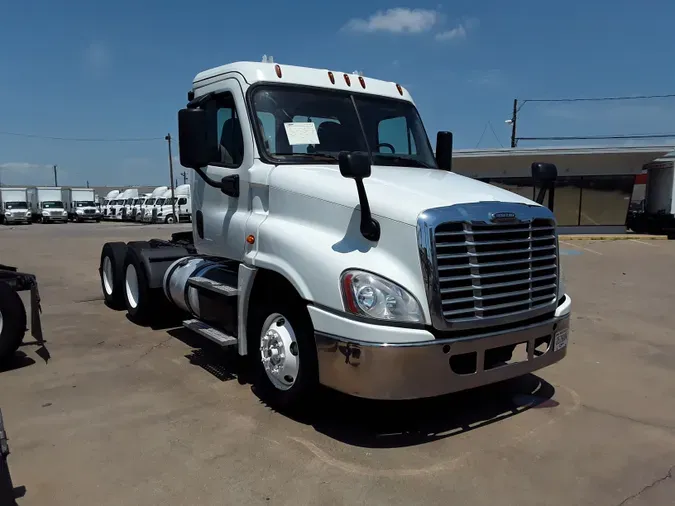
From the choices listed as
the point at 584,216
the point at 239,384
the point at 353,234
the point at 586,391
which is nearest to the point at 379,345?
the point at 353,234

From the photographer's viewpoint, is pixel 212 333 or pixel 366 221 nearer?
pixel 366 221

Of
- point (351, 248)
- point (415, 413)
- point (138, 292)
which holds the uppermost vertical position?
point (351, 248)

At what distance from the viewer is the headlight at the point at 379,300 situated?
3.57m

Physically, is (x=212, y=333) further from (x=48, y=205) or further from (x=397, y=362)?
(x=48, y=205)

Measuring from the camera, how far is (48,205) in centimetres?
4644

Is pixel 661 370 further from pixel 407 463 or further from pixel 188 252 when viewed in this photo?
pixel 188 252

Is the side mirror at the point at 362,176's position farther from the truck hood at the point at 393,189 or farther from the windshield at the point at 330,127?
the windshield at the point at 330,127

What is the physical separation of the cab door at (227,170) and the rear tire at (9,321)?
1.87 meters

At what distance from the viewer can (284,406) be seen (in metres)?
4.31

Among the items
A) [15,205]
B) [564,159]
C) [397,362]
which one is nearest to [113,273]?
[397,362]

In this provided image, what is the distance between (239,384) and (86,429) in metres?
1.37

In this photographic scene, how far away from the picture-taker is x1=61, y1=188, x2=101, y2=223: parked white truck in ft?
159

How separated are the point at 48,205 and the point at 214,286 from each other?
156 feet

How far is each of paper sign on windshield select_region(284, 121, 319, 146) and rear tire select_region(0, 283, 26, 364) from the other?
308 centimetres
